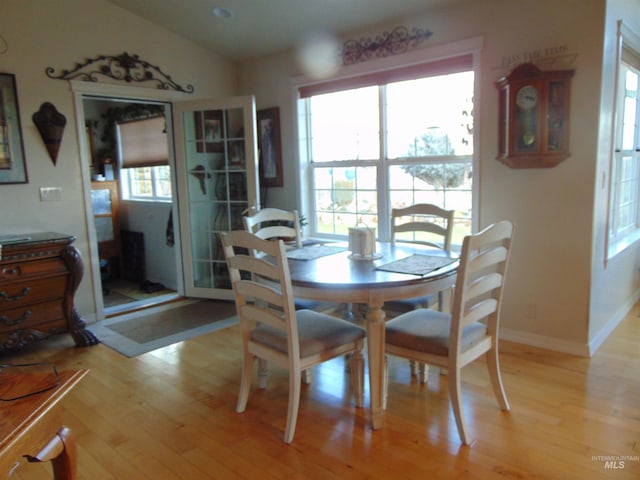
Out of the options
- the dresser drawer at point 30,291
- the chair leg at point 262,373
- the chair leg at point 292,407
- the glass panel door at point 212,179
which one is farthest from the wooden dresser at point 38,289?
the chair leg at point 292,407

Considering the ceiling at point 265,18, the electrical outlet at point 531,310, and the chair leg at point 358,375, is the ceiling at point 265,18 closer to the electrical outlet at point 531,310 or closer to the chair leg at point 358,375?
the electrical outlet at point 531,310

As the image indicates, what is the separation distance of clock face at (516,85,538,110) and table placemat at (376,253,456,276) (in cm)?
118

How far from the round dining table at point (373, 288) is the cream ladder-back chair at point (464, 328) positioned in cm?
12

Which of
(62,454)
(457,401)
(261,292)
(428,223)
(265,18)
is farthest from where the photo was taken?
(265,18)

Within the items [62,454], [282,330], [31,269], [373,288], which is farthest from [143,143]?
[62,454]

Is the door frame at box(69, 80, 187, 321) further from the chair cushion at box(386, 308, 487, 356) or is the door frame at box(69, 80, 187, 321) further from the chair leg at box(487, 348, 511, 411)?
the chair leg at box(487, 348, 511, 411)

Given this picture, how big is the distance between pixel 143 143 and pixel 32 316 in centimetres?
280

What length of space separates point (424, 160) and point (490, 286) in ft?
5.73

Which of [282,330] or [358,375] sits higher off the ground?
[282,330]

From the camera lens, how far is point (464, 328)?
7.24 ft

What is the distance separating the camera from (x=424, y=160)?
370cm

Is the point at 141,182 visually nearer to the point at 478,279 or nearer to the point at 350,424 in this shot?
the point at 350,424

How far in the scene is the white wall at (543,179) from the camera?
2.81m

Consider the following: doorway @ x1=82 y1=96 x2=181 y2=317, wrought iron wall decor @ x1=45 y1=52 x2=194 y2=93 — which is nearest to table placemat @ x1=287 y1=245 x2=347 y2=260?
wrought iron wall decor @ x1=45 y1=52 x2=194 y2=93
